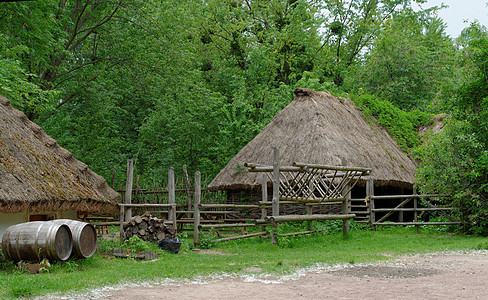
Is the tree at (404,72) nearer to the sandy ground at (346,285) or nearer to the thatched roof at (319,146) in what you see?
the thatched roof at (319,146)

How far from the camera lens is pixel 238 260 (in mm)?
8906

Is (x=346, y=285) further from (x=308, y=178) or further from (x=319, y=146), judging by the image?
(x=319, y=146)

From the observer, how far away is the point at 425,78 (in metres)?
23.5

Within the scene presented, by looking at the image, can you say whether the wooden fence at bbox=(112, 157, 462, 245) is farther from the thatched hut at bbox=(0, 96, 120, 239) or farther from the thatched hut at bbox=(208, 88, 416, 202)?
the thatched hut at bbox=(208, 88, 416, 202)

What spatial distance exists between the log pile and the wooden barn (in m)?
4.91

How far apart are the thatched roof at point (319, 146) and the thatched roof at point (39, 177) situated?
237 inches

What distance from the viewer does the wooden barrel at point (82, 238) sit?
7898 mm

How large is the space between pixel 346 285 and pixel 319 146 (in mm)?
9096

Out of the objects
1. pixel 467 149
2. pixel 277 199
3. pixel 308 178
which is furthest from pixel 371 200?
pixel 277 199

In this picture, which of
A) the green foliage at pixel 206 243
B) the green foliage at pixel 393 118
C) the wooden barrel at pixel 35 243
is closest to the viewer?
the wooden barrel at pixel 35 243

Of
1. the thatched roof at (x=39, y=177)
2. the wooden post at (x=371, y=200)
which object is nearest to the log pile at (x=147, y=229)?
the thatched roof at (x=39, y=177)

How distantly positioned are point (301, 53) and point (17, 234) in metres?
22.5

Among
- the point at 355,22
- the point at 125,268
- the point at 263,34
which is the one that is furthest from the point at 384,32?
the point at 125,268

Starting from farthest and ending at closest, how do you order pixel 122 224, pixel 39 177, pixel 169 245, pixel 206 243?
pixel 206 243
pixel 122 224
pixel 169 245
pixel 39 177
